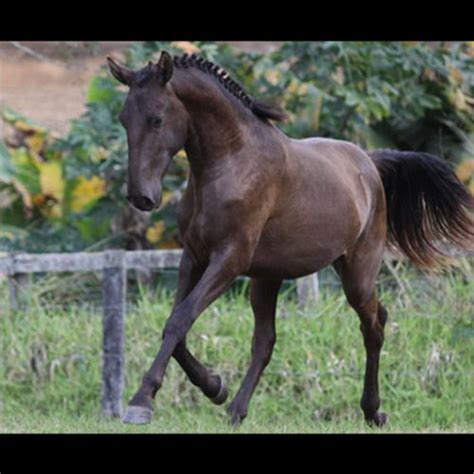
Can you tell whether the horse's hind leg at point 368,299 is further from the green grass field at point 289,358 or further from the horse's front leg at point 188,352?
the green grass field at point 289,358

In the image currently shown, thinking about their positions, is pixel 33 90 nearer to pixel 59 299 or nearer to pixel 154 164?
pixel 59 299

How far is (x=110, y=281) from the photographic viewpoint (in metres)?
9.84

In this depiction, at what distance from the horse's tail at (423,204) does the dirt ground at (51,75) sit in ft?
17.5

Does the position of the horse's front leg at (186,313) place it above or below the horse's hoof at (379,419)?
above

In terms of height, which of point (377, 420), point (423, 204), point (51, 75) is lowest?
point (51, 75)

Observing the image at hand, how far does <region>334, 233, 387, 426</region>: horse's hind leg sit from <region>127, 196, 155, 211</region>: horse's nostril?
1.66m

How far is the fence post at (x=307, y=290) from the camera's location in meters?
10.3

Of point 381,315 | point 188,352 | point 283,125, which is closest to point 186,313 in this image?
point 188,352

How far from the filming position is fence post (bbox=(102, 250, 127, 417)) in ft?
31.6

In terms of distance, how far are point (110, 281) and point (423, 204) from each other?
2.88m

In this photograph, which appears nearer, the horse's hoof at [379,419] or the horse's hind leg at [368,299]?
the horse's hind leg at [368,299]

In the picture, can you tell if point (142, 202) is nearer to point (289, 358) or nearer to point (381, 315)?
point (381, 315)

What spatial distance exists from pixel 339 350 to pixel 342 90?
2.45 m

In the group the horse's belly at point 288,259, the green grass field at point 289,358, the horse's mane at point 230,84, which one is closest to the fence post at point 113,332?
Answer: the green grass field at point 289,358
